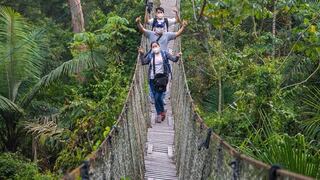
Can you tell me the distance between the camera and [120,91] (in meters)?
6.93

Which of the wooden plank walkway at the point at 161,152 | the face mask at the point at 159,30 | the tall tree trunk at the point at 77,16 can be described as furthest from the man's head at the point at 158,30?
the tall tree trunk at the point at 77,16

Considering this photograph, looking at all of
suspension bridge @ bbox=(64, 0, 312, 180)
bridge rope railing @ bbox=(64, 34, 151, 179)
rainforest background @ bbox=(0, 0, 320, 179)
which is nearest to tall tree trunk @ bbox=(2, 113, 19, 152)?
rainforest background @ bbox=(0, 0, 320, 179)

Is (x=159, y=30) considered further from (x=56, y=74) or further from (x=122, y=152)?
(x=122, y=152)

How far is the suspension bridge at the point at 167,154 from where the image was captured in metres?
2.35

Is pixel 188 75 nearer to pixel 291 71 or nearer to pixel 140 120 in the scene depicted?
pixel 291 71

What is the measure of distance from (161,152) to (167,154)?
0.10 meters

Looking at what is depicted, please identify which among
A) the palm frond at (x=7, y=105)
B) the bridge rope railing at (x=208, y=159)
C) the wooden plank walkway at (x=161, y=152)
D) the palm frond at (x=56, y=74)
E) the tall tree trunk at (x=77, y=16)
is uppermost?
the tall tree trunk at (x=77, y=16)

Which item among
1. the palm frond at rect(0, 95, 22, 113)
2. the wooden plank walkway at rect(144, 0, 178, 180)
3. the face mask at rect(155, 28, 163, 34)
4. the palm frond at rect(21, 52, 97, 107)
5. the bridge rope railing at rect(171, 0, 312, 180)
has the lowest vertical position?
the wooden plank walkway at rect(144, 0, 178, 180)

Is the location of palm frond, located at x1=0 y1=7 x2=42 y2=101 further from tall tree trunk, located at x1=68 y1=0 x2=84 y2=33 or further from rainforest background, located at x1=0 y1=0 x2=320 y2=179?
tall tree trunk, located at x1=68 y1=0 x2=84 y2=33

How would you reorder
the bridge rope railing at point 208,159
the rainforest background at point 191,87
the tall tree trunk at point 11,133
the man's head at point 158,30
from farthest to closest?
the tall tree trunk at point 11,133 < the man's head at point 158,30 < the rainforest background at point 191,87 < the bridge rope railing at point 208,159

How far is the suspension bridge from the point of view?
7.72ft

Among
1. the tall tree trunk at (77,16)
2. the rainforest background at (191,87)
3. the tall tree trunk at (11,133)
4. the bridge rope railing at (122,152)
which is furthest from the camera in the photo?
the tall tree trunk at (77,16)

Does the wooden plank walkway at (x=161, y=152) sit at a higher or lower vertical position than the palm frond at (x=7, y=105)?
lower

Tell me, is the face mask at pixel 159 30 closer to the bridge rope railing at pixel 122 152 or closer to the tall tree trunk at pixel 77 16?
the bridge rope railing at pixel 122 152
